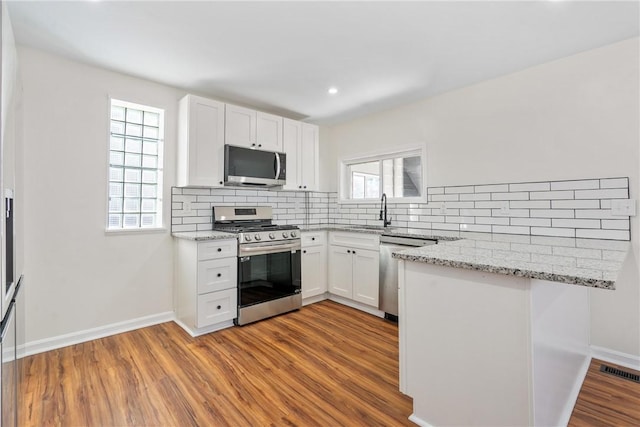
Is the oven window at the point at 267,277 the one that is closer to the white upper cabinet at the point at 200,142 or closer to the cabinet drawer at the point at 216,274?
the cabinet drawer at the point at 216,274

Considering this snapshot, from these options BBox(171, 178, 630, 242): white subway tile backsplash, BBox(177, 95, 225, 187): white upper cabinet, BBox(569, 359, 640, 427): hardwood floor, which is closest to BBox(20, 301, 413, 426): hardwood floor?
BBox(569, 359, 640, 427): hardwood floor

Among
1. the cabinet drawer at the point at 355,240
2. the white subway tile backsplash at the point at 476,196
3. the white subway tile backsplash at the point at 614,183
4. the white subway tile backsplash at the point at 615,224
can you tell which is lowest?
the cabinet drawer at the point at 355,240

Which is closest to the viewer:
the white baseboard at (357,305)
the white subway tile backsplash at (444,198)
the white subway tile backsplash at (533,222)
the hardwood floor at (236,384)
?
the hardwood floor at (236,384)

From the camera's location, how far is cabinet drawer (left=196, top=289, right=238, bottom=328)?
2.68 meters

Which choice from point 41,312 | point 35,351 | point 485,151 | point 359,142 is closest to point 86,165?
point 41,312

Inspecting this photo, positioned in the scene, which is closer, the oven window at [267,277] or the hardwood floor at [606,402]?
the hardwood floor at [606,402]

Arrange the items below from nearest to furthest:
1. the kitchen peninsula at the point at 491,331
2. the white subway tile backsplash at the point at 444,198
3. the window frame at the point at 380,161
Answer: the kitchen peninsula at the point at 491,331 → the white subway tile backsplash at the point at 444,198 → the window frame at the point at 380,161

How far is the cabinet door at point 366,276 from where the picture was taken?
3154mm

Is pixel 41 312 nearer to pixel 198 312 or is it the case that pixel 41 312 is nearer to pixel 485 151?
pixel 198 312

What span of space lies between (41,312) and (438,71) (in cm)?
381

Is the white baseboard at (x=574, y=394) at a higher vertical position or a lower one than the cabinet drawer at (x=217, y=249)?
lower

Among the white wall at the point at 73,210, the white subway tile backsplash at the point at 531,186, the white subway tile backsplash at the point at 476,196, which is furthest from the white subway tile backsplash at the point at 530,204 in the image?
A: the white wall at the point at 73,210

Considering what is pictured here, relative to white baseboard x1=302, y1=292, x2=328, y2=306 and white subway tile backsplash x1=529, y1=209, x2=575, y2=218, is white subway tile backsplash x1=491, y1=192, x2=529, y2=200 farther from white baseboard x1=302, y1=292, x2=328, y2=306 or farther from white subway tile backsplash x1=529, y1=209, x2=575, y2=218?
white baseboard x1=302, y1=292, x2=328, y2=306

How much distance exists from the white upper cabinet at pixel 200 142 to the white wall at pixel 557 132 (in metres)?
2.12
